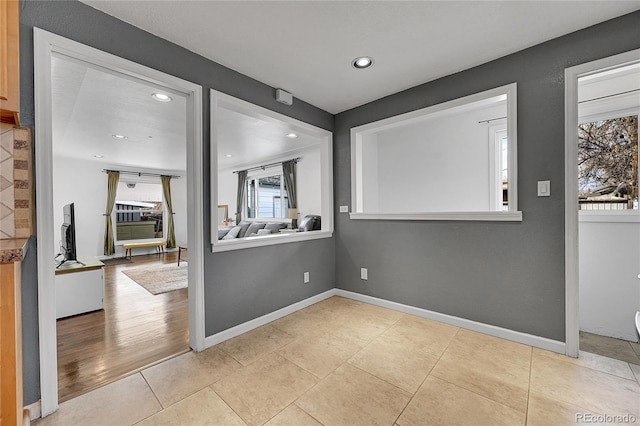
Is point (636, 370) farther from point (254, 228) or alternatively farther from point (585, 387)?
point (254, 228)

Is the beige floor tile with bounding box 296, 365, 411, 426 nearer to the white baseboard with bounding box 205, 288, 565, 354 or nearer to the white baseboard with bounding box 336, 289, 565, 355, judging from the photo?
the white baseboard with bounding box 205, 288, 565, 354

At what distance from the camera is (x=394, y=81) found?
2.59 meters

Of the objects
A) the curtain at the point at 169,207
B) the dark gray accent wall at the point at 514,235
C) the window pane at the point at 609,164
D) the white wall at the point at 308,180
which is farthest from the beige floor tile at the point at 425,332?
the curtain at the point at 169,207

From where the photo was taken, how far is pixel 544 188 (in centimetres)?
203

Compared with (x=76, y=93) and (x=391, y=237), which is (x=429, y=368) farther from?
(x=76, y=93)

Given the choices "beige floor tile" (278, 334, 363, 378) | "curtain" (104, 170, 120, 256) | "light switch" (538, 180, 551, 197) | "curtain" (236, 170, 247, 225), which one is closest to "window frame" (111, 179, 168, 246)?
"curtain" (104, 170, 120, 256)

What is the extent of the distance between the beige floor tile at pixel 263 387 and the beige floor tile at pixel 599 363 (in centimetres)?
181

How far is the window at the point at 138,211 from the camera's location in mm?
7020

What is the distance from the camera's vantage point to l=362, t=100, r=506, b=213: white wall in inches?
127

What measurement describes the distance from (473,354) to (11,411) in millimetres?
2536

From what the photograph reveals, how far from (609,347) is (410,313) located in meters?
1.56

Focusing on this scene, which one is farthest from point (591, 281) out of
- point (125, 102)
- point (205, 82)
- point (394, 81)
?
point (125, 102)

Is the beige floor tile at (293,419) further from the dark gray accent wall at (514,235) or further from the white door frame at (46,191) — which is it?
the dark gray accent wall at (514,235)

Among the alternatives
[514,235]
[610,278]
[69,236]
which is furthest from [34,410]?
[610,278]
